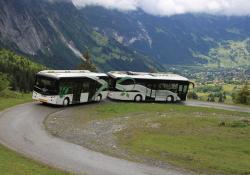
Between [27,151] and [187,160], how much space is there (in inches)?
483

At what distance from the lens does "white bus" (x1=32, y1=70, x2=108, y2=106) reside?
6353cm

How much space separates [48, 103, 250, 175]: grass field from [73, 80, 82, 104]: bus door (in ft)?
8.25

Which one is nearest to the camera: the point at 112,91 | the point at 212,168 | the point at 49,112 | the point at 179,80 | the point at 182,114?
the point at 212,168

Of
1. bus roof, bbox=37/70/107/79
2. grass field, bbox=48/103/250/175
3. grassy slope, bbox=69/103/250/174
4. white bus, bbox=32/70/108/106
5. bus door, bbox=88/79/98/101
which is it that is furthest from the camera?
bus door, bbox=88/79/98/101

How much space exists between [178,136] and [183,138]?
42.0 inches

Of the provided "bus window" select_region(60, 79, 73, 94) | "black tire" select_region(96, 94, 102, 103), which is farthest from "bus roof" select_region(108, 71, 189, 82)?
"bus window" select_region(60, 79, 73, 94)

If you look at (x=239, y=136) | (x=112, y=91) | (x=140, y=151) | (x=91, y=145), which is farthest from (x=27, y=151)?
(x=112, y=91)

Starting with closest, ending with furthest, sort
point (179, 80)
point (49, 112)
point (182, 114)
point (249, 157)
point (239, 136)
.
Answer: point (249, 157) → point (239, 136) → point (49, 112) → point (182, 114) → point (179, 80)

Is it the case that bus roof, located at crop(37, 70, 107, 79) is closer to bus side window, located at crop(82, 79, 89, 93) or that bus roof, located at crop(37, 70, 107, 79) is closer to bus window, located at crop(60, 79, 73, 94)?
bus window, located at crop(60, 79, 73, 94)

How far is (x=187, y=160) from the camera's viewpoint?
37.0 metres

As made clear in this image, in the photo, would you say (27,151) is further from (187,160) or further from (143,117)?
(143,117)

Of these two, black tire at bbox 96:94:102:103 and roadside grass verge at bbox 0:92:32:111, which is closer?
roadside grass verge at bbox 0:92:32:111

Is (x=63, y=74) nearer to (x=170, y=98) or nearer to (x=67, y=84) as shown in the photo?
(x=67, y=84)

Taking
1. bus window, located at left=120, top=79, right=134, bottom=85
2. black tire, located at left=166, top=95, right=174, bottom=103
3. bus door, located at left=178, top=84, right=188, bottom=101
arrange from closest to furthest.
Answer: bus window, located at left=120, top=79, right=134, bottom=85
black tire, located at left=166, top=95, right=174, bottom=103
bus door, located at left=178, top=84, right=188, bottom=101
